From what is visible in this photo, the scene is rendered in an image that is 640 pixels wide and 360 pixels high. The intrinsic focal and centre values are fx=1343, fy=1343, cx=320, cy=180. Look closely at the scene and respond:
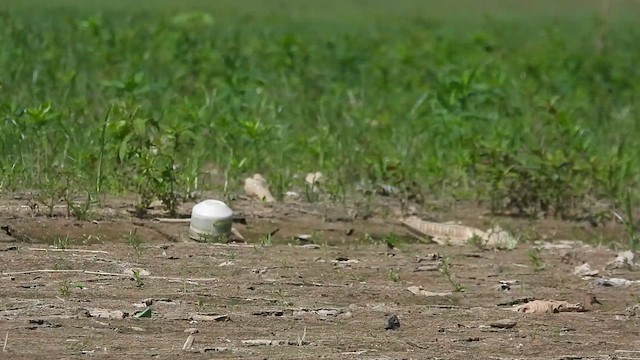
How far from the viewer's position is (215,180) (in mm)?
6758

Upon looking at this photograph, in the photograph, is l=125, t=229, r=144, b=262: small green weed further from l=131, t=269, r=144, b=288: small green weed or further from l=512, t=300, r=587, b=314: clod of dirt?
l=512, t=300, r=587, b=314: clod of dirt

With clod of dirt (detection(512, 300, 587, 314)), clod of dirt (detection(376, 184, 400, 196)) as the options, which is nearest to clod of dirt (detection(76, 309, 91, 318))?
clod of dirt (detection(512, 300, 587, 314))

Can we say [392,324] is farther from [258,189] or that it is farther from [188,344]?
[258,189]

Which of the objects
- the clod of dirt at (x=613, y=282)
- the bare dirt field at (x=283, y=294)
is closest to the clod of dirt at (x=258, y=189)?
the bare dirt field at (x=283, y=294)

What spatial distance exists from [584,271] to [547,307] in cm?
77

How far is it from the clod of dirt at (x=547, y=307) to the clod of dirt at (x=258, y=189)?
2.01m

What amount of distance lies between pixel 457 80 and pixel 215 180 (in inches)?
89.1

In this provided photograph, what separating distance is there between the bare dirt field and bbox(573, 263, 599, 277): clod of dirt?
0.13 ft

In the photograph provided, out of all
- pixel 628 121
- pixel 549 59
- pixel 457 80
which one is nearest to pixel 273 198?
pixel 457 80

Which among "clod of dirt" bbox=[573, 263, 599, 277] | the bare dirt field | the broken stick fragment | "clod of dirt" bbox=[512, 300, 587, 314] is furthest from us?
the broken stick fragment

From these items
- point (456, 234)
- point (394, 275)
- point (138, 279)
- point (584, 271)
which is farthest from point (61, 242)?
point (584, 271)

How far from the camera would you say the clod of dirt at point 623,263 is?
5496 mm

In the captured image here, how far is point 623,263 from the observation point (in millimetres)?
5535

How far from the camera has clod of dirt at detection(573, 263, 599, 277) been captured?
5.31 m
